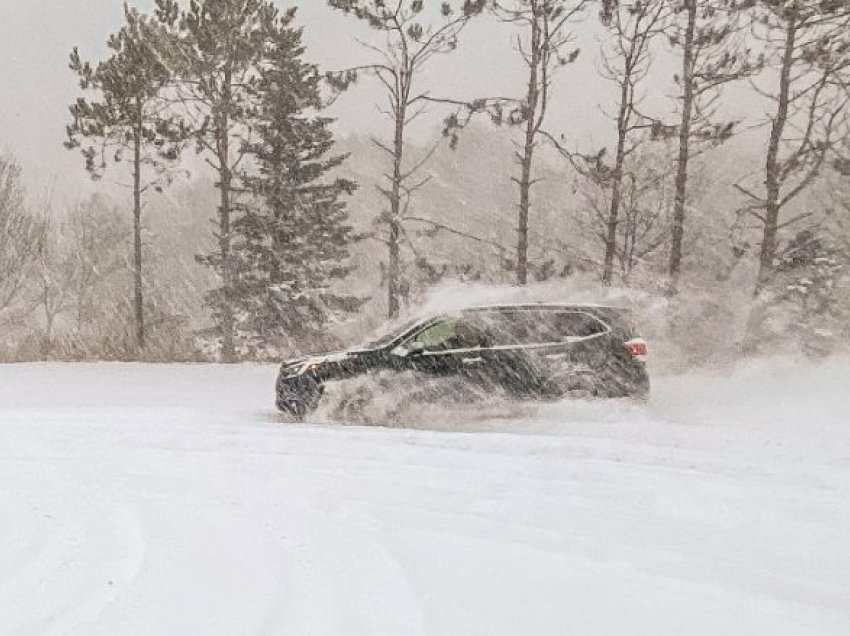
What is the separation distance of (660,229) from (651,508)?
2478 centimetres

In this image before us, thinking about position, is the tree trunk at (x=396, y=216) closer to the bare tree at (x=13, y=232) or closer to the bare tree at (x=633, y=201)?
the bare tree at (x=633, y=201)

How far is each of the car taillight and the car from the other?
1cm

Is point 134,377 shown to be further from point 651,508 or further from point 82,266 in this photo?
point 82,266

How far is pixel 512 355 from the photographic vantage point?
9.48 m

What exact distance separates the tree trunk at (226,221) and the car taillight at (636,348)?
52.0ft

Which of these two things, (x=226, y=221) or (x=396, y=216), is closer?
(x=396, y=216)

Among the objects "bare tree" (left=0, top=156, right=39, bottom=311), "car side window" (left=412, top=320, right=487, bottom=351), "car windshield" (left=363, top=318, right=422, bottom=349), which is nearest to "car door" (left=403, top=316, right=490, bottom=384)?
"car side window" (left=412, top=320, right=487, bottom=351)

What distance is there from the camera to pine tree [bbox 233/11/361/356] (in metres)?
26.0

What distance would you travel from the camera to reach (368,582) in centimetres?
386

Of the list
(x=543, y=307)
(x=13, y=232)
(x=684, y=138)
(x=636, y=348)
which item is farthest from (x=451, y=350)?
(x=13, y=232)

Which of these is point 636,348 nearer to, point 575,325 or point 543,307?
point 575,325

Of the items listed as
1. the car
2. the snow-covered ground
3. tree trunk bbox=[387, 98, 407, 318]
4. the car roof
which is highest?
tree trunk bbox=[387, 98, 407, 318]

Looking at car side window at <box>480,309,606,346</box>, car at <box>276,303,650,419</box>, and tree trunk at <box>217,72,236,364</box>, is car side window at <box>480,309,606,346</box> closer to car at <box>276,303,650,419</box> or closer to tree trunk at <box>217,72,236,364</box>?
car at <box>276,303,650,419</box>

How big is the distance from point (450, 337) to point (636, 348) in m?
2.23
